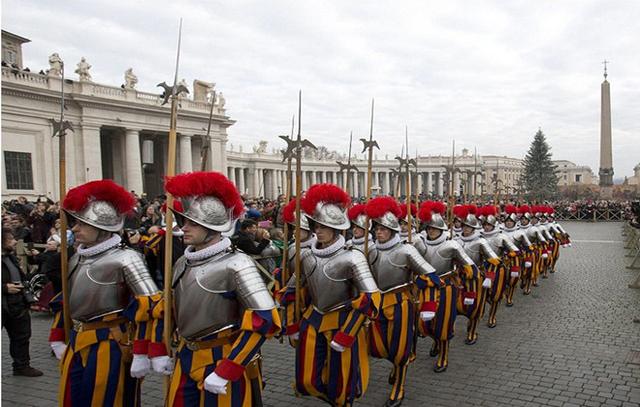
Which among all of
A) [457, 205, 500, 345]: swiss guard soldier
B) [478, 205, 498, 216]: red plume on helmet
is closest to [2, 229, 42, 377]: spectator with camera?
[457, 205, 500, 345]: swiss guard soldier

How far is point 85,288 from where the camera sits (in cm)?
402

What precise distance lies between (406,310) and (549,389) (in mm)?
2128

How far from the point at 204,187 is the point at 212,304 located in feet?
2.79

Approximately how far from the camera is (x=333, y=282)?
4848 millimetres

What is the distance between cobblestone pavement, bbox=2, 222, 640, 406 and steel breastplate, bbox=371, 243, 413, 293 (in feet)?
4.56

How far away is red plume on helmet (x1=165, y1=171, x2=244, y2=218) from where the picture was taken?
143 inches

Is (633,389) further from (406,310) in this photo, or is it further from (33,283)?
(33,283)

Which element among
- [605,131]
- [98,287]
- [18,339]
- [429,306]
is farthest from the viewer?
[605,131]

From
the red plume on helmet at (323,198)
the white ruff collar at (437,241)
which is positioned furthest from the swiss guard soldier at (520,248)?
the red plume on helmet at (323,198)

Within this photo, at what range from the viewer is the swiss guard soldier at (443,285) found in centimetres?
691

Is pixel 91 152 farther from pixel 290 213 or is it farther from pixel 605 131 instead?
pixel 605 131

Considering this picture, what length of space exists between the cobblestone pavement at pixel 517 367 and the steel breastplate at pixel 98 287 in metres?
2.34

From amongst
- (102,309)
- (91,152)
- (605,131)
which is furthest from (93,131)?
(605,131)

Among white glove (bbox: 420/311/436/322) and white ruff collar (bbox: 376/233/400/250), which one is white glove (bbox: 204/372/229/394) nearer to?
white ruff collar (bbox: 376/233/400/250)
